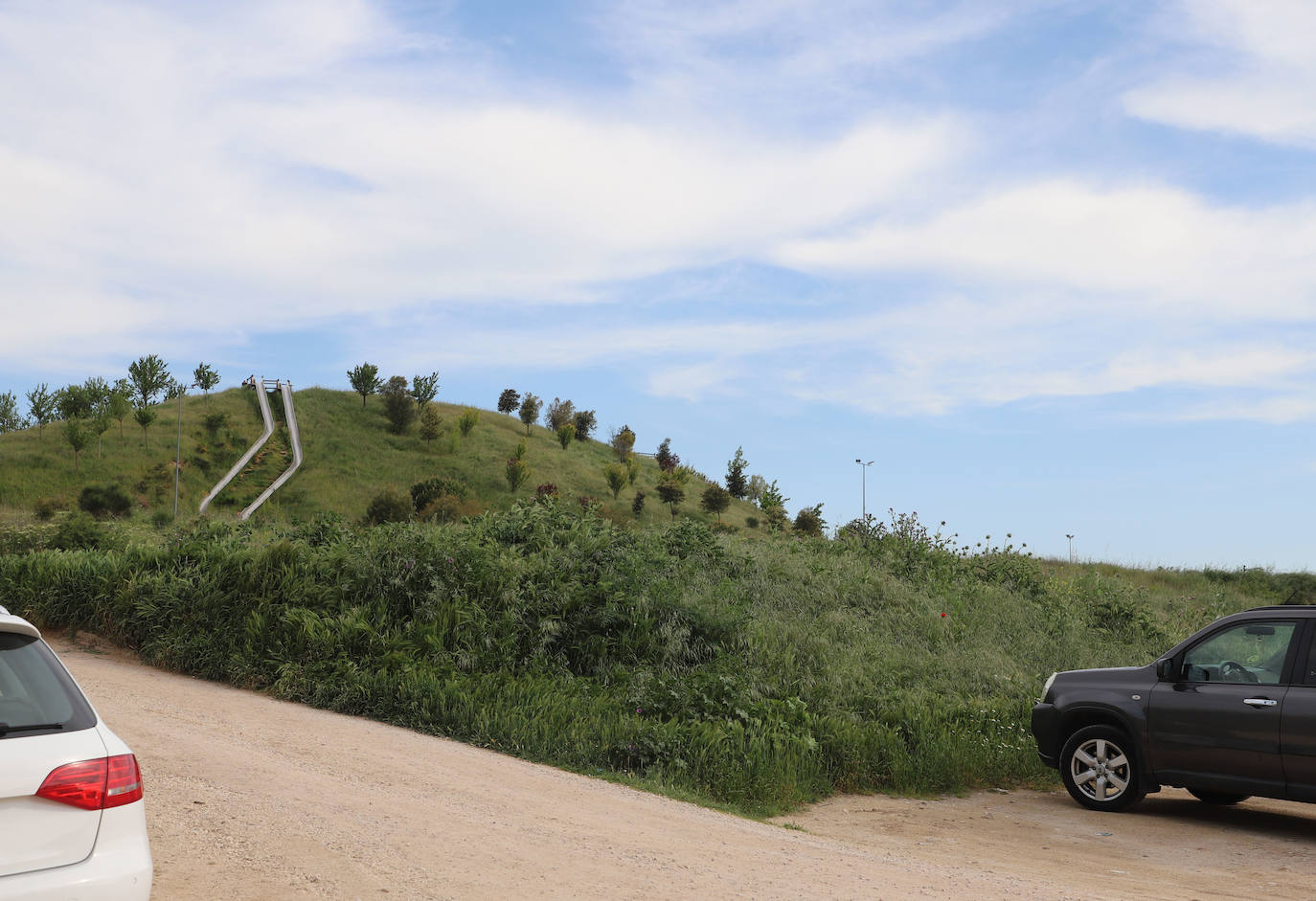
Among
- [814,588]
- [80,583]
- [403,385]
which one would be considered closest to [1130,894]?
[814,588]

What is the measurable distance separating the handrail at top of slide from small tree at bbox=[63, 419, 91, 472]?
7392 millimetres

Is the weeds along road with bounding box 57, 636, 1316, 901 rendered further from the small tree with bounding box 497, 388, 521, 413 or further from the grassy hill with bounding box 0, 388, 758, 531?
the small tree with bounding box 497, 388, 521, 413

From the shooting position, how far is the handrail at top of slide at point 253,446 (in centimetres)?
5891

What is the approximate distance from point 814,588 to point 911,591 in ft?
7.09

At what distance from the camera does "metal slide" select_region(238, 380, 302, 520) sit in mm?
58263

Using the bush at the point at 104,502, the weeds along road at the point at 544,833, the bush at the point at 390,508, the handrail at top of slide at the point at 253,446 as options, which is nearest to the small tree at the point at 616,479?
the bush at the point at 390,508

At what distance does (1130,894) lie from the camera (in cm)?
702

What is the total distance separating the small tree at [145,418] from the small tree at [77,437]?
3444 mm

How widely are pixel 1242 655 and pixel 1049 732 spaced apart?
194 cm

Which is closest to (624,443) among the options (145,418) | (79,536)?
(145,418)

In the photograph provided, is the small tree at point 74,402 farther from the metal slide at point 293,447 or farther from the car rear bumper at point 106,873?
the car rear bumper at point 106,873

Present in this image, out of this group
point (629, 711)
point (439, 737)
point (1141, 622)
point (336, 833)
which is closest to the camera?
point (336, 833)

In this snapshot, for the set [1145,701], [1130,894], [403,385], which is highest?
[403,385]

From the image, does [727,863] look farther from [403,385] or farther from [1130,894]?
[403,385]
